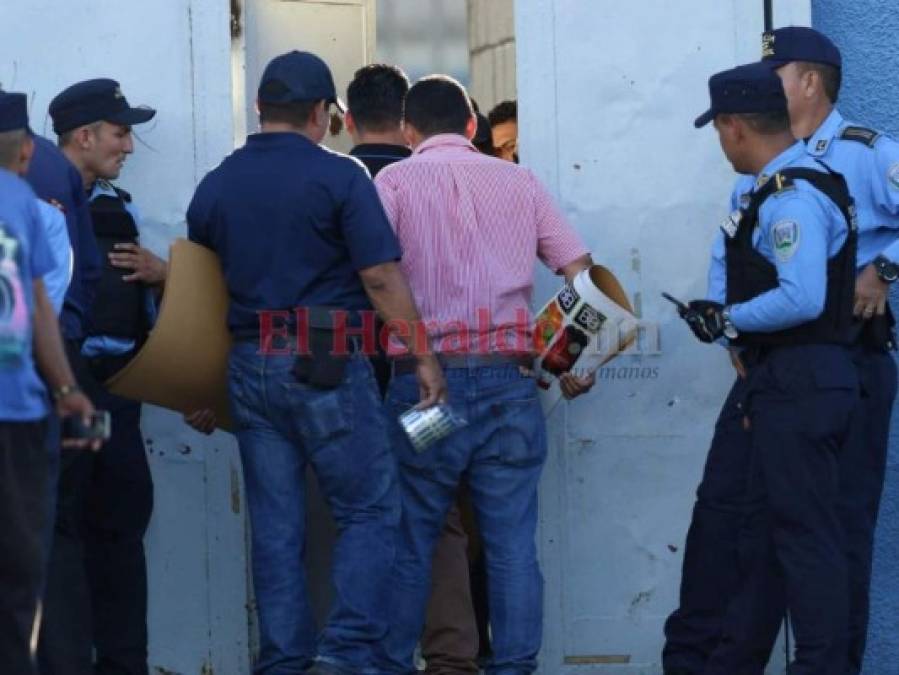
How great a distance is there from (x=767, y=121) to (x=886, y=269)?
1.82ft

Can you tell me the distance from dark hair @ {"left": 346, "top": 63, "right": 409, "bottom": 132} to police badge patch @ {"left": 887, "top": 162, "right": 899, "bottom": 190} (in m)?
1.51

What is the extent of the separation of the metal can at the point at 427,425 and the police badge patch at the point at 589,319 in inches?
19.6

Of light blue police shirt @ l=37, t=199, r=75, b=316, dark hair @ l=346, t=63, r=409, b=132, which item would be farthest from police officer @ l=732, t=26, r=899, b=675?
light blue police shirt @ l=37, t=199, r=75, b=316

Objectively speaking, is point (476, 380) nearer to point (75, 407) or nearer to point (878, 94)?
point (75, 407)

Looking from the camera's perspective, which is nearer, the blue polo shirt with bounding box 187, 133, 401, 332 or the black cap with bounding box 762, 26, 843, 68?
the blue polo shirt with bounding box 187, 133, 401, 332

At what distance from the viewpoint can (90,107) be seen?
577cm

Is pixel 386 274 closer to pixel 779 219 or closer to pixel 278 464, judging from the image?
pixel 278 464

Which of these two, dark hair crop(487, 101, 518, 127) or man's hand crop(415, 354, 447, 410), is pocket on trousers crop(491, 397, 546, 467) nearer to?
man's hand crop(415, 354, 447, 410)

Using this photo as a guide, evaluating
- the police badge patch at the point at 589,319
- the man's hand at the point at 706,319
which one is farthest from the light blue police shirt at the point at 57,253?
the man's hand at the point at 706,319

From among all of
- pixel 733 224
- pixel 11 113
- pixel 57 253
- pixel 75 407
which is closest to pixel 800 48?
pixel 733 224

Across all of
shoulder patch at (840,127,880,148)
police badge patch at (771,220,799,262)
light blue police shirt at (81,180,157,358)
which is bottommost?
light blue police shirt at (81,180,157,358)

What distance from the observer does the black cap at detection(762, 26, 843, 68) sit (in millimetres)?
5875

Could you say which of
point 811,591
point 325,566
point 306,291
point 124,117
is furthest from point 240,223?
point 811,591

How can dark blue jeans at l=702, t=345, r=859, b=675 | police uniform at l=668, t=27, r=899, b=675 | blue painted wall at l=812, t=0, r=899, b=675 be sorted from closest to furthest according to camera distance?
dark blue jeans at l=702, t=345, r=859, b=675, police uniform at l=668, t=27, r=899, b=675, blue painted wall at l=812, t=0, r=899, b=675
